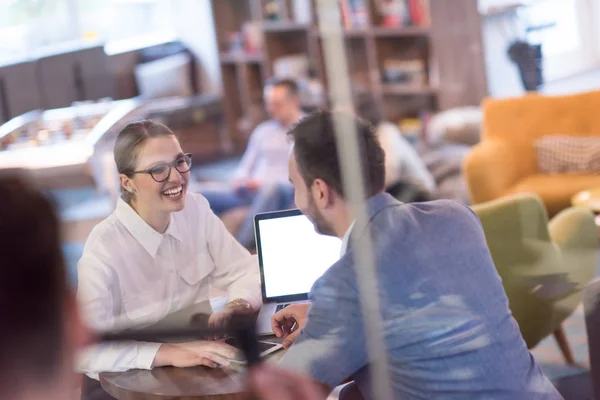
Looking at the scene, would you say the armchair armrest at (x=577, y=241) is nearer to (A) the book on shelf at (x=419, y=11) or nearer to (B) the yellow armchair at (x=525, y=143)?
(B) the yellow armchair at (x=525, y=143)

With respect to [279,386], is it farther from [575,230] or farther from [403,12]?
[403,12]

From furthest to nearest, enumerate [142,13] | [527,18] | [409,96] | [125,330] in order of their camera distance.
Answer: [409,96] < [527,18] < [142,13] < [125,330]

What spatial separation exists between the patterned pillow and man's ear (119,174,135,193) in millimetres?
2285

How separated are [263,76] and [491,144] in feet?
3.90

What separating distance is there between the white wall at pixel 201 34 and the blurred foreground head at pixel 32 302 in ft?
4.81

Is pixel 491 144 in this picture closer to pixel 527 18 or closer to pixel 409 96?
pixel 527 18

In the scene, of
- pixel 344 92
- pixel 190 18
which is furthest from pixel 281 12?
pixel 344 92

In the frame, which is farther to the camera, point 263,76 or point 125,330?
point 263,76

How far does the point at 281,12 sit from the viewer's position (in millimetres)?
4172

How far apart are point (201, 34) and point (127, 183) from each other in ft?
4.40

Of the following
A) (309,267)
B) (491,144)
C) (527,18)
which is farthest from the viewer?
(491,144)

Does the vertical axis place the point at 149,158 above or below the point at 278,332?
above

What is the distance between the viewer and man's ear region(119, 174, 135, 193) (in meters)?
1.25

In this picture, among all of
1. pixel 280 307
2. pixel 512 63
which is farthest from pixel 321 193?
pixel 512 63
